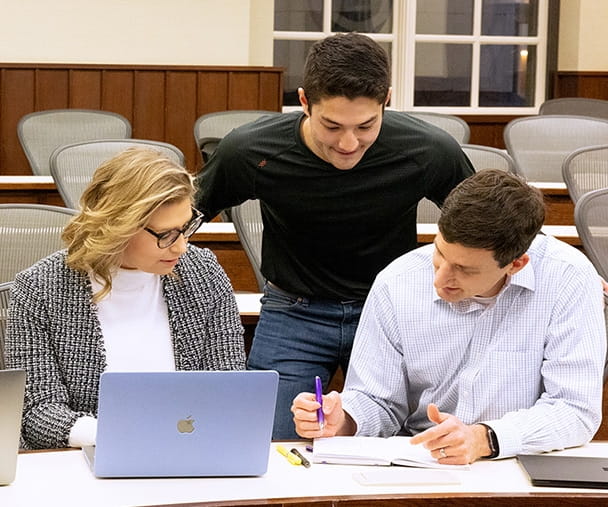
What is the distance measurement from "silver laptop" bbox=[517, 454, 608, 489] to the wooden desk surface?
15mm

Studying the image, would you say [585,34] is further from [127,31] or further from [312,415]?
[312,415]

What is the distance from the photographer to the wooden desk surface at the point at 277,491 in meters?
1.83

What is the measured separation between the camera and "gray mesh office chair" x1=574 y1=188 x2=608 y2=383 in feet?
11.5

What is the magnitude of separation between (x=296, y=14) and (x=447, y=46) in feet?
3.76

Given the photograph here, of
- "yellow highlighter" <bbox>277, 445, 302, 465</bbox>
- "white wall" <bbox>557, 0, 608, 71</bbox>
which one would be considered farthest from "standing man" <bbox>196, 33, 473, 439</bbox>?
"white wall" <bbox>557, 0, 608, 71</bbox>

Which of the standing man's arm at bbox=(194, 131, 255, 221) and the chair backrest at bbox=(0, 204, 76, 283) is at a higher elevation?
the standing man's arm at bbox=(194, 131, 255, 221)

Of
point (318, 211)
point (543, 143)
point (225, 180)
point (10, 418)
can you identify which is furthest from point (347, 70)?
point (543, 143)

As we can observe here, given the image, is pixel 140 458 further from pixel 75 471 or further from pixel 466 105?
pixel 466 105

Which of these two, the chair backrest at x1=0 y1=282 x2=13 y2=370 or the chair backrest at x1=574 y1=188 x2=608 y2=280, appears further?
the chair backrest at x1=574 y1=188 x2=608 y2=280

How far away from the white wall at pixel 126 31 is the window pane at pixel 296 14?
0.58 m

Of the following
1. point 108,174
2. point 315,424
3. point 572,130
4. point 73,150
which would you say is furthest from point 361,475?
point 572,130

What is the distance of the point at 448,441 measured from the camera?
200cm

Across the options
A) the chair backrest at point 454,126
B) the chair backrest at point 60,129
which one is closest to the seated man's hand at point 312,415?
the chair backrest at point 454,126

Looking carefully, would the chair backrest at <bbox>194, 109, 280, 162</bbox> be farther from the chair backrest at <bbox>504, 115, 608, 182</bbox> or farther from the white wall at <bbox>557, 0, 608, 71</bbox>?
the white wall at <bbox>557, 0, 608, 71</bbox>
